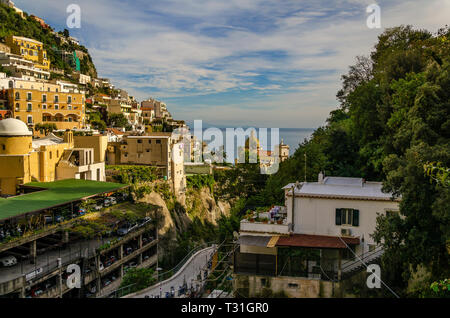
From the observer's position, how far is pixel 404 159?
1692 cm

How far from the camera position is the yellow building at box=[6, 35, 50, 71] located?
73250mm

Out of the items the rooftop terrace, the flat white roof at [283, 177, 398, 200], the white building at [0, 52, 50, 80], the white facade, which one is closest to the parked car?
the rooftop terrace

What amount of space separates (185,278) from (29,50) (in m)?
68.3

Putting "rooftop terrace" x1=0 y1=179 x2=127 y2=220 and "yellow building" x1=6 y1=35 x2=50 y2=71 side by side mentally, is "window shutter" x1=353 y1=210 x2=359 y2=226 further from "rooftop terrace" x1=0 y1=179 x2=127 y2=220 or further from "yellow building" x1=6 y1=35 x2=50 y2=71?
"yellow building" x1=6 y1=35 x2=50 y2=71

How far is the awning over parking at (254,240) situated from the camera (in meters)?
19.2

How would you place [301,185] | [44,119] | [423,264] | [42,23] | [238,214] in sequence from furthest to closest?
[42,23], [44,119], [238,214], [301,185], [423,264]

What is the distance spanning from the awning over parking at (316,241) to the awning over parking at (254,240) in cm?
70

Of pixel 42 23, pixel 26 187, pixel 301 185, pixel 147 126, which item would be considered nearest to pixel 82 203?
pixel 26 187

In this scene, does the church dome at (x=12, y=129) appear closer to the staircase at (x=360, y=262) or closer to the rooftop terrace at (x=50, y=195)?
the rooftop terrace at (x=50, y=195)

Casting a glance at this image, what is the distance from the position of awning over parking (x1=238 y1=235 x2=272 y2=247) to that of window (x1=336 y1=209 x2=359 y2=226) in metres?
3.66

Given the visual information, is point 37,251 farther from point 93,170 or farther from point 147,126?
point 147,126

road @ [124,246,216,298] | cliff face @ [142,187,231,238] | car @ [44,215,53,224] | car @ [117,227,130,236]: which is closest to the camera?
road @ [124,246,216,298]

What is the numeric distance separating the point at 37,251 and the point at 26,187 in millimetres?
7438

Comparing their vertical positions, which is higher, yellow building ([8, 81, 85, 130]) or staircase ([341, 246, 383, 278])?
yellow building ([8, 81, 85, 130])
